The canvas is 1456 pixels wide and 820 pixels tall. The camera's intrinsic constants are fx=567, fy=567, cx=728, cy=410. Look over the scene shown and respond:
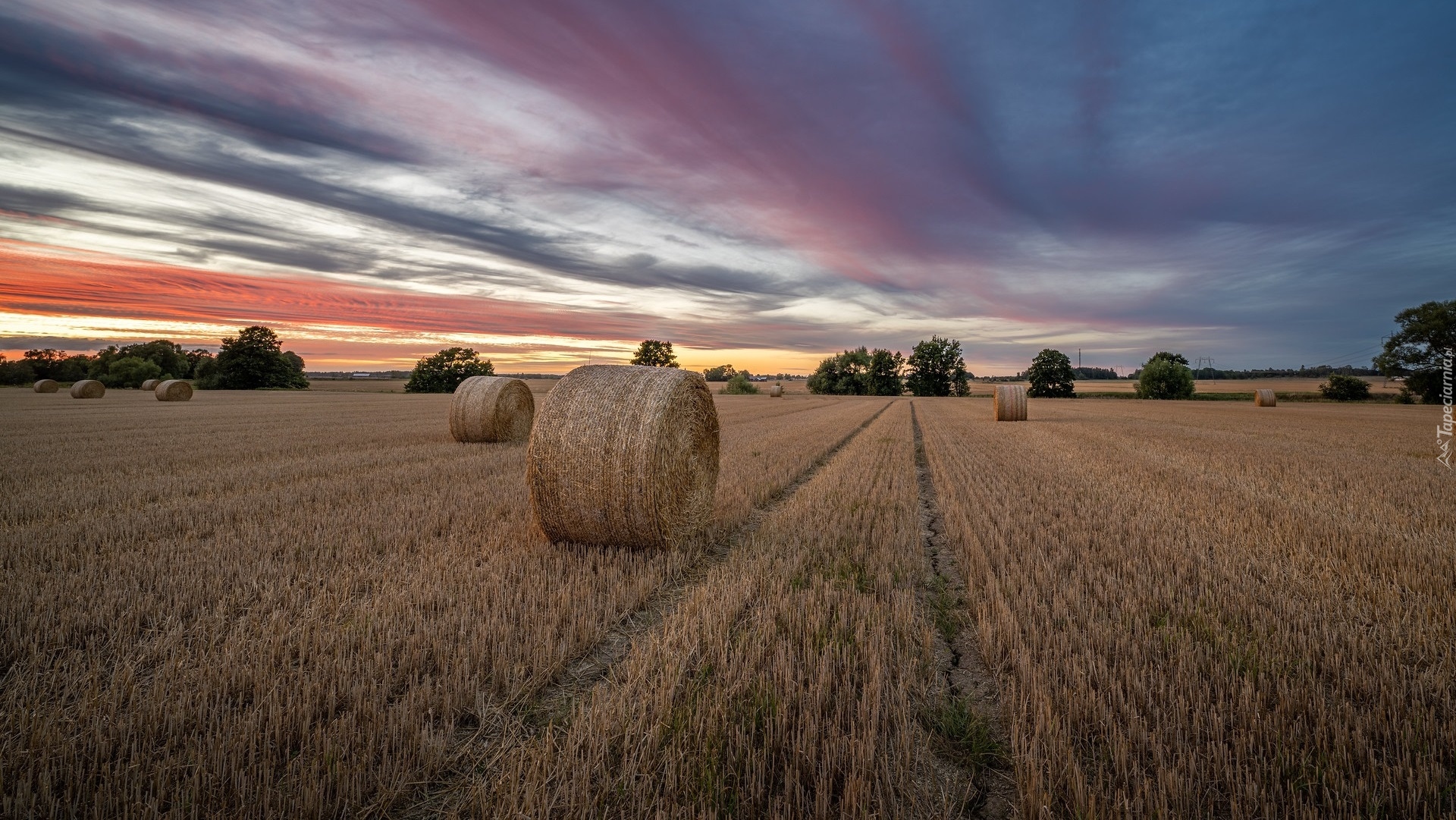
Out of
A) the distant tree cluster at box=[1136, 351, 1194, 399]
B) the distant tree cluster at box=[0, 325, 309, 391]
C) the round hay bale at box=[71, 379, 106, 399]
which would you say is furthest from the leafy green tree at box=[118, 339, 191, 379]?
the distant tree cluster at box=[1136, 351, 1194, 399]

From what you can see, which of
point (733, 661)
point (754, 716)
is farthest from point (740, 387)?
point (754, 716)

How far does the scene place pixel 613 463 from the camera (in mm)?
5770

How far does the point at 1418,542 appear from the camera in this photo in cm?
569

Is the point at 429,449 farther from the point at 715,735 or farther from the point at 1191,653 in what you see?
the point at 1191,653

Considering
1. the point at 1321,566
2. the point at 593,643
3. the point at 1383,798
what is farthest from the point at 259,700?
the point at 1321,566

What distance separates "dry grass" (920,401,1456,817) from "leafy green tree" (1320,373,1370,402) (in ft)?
209

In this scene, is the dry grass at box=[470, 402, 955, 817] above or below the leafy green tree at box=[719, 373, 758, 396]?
below

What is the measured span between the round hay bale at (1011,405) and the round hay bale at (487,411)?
20.2 m

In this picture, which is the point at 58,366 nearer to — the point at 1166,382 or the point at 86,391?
the point at 86,391

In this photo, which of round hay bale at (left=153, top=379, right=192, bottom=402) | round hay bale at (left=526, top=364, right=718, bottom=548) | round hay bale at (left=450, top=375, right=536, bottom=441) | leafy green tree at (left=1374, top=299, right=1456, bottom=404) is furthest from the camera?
leafy green tree at (left=1374, top=299, right=1456, bottom=404)

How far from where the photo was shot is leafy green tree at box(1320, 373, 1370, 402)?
52.9m

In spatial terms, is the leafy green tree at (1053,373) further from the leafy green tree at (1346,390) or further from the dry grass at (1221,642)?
the dry grass at (1221,642)

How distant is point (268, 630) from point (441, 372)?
74.3m

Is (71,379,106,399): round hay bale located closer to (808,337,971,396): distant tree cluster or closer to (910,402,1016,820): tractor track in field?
(910,402,1016,820): tractor track in field
